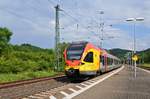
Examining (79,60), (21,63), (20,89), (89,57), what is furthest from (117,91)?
Answer: (21,63)

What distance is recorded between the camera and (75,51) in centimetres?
2920

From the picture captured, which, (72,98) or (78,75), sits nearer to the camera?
(72,98)

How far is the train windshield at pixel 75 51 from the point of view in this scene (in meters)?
28.8

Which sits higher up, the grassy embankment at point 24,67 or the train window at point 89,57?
the train window at point 89,57

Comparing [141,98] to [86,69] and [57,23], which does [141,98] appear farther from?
[57,23]

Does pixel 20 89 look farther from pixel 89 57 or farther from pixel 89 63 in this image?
pixel 89 57

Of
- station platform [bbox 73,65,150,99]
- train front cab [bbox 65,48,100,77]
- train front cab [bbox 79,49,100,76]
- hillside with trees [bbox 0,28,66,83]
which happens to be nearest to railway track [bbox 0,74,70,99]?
station platform [bbox 73,65,150,99]

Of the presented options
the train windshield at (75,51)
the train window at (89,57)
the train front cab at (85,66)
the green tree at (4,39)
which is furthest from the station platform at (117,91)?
the green tree at (4,39)

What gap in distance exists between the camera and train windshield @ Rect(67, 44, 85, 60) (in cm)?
2884

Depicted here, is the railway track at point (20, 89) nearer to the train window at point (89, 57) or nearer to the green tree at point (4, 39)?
the train window at point (89, 57)

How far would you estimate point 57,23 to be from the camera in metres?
39.9

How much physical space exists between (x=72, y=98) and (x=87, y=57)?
13.6m

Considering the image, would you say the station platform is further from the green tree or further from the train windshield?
the green tree

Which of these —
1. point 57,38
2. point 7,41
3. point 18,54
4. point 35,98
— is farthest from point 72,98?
point 7,41
